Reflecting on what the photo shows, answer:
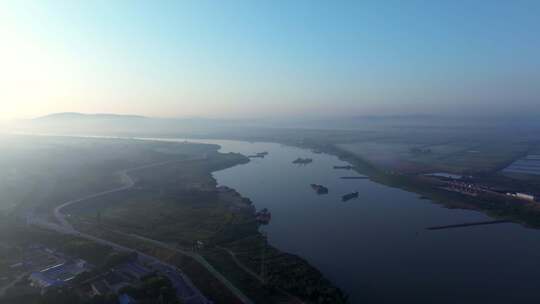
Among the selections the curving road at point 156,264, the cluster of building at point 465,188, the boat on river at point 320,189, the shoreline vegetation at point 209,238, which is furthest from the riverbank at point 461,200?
the curving road at point 156,264

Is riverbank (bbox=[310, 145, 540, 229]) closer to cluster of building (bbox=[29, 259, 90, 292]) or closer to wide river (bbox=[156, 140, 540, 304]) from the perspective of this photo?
wide river (bbox=[156, 140, 540, 304])

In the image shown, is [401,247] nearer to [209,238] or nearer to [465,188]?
A: [209,238]

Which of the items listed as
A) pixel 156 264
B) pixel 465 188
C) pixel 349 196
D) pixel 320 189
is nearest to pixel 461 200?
pixel 465 188

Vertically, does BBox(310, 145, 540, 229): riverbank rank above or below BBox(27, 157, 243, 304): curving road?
below

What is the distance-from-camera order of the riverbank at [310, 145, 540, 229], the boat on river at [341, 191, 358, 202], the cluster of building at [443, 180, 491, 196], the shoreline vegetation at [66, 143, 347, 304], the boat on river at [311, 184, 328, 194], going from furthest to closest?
1. the boat on river at [311, 184, 328, 194]
2. the cluster of building at [443, 180, 491, 196]
3. the boat on river at [341, 191, 358, 202]
4. the riverbank at [310, 145, 540, 229]
5. the shoreline vegetation at [66, 143, 347, 304]

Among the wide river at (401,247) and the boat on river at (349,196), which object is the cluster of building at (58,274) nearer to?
the wide river at (401,247)

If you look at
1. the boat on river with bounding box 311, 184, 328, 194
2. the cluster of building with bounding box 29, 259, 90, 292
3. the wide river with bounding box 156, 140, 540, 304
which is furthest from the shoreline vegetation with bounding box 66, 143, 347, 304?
the boat on river with bounding box 311, 184, 328, 194

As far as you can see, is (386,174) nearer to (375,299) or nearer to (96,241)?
(375,299)

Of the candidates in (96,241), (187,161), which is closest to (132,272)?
(96,241)
